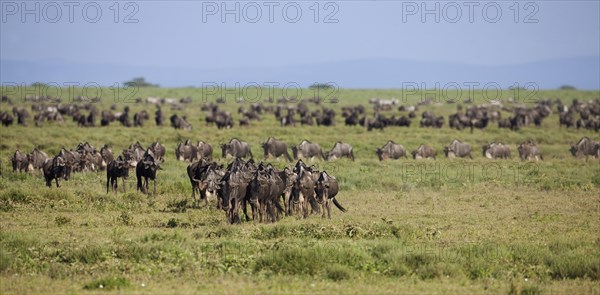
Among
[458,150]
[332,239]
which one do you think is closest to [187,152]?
[458,150]

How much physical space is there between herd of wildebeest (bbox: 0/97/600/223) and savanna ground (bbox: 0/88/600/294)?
71 centimetres

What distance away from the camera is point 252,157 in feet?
103

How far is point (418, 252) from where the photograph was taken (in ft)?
50.3

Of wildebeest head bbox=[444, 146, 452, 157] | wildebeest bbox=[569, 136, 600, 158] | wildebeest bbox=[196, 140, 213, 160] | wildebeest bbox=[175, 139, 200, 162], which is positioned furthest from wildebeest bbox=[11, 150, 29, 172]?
wildebeest bbox=[569, 136, 600, 158]

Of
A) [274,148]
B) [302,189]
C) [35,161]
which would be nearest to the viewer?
[302,189]

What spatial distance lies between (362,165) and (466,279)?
2094 cm

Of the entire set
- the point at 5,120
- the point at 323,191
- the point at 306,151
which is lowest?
the point at 323,191

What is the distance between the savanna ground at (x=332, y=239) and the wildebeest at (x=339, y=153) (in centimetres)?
648

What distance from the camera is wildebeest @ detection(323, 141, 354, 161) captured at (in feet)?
126

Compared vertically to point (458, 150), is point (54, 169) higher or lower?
higher

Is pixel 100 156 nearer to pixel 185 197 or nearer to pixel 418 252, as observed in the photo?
pixel 185 197

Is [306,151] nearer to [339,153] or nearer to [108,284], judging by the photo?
[339,153]

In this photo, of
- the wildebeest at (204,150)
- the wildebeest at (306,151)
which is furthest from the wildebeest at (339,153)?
the wildebeest at (204,150)

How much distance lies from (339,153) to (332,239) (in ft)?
71.1
